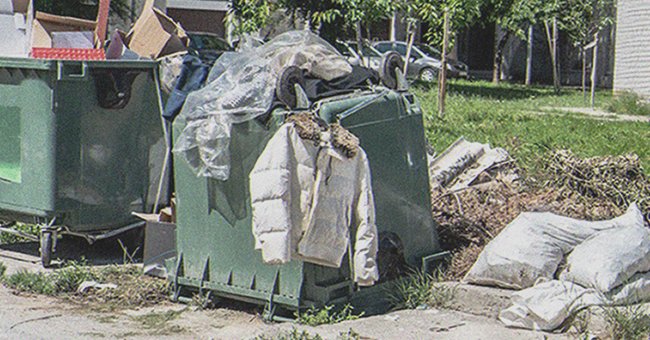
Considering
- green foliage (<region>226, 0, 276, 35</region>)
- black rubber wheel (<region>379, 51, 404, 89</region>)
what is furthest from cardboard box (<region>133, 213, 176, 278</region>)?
green foliage (<region>226, 0, 276, 35</region>)

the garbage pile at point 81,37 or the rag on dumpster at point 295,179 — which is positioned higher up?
the garbage pile at point 81,37

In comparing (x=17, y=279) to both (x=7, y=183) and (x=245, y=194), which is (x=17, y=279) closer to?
(x=7, y=183)

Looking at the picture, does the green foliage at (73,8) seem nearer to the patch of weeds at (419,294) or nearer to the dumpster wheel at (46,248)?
the dumpster wheel at (46,248)

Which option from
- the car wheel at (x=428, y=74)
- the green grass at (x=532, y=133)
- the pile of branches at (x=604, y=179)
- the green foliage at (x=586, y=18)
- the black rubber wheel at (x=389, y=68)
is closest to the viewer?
the black rubber wheel at (x=389, y=68)

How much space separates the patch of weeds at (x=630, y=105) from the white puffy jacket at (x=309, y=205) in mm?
13341

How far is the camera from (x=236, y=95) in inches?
235

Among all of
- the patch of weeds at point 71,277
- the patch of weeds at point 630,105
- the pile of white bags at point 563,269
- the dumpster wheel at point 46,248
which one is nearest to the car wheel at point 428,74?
the patch of weeds at point 630,105

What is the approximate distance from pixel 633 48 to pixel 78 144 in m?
14.6

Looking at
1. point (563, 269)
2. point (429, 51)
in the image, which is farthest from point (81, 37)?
point (429, 51)

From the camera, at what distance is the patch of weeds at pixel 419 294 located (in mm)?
6168

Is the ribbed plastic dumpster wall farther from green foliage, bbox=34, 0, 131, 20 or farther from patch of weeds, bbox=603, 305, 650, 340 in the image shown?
green foliage, bbox=34, 0, 131, 20

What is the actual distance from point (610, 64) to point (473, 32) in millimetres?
6155

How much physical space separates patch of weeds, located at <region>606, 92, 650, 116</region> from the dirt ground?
1279cm

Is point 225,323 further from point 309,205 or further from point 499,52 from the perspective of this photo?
point 499,52
